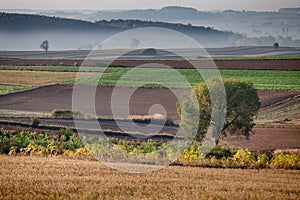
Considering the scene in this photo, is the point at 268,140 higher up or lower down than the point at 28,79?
lower down

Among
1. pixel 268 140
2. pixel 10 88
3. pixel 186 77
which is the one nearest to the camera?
pixel 268 140

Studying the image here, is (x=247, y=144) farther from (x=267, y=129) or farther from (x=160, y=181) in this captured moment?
(x=160, y=181)

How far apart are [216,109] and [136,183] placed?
16.6 metres

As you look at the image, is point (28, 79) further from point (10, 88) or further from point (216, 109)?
point (216, 109)

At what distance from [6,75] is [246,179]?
173ft

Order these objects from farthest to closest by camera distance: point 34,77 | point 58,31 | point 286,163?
point 58,31 → point 34,77 → point 286,163

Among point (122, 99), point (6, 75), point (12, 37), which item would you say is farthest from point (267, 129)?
point (12, 37)

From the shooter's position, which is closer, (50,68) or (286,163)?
(286,163)

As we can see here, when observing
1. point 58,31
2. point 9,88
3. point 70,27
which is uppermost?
point 70,27

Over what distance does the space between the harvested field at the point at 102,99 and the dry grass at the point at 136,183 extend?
77.3 feet

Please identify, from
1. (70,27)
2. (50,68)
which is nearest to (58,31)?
(70,27)

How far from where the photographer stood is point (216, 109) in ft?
102

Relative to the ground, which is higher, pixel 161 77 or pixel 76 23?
pixel 76 23

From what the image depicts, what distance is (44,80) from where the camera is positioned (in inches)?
2371
